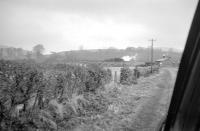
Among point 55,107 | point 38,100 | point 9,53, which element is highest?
point 9,53

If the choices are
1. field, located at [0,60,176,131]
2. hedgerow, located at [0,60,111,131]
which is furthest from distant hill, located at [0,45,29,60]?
field, located at [0,60,176,131]

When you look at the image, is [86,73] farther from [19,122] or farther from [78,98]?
[19,122]

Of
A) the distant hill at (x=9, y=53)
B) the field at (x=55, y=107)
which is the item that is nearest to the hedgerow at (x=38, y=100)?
the field at (x=55, y=107)

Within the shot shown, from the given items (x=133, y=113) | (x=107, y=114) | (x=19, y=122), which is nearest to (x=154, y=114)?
(x=133, y=113)

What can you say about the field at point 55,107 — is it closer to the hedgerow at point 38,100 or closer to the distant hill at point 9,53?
the hedgerow at point 38,100

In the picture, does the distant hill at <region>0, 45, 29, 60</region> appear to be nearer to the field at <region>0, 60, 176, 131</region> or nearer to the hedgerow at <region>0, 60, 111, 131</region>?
the hedgerow at <region>0, 60, 111, 131</region>

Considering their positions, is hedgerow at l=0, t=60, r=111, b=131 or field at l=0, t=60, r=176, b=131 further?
field at l=0, t=60, r=176, b=131

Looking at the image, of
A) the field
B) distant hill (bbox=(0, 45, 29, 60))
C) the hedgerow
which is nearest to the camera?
the hedgerow

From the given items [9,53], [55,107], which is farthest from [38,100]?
[9,53]

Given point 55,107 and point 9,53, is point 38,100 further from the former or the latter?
point 9,53

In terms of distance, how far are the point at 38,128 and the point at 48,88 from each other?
2610 millimetres

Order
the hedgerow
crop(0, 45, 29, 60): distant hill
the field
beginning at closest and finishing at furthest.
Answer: the hedgerow → the field → crop(0, 45, 29, 60): distant hill

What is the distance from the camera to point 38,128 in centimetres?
654

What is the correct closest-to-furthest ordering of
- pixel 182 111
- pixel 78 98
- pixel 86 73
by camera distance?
pixel 182 111, pixel 78 98, pixel 86 73
